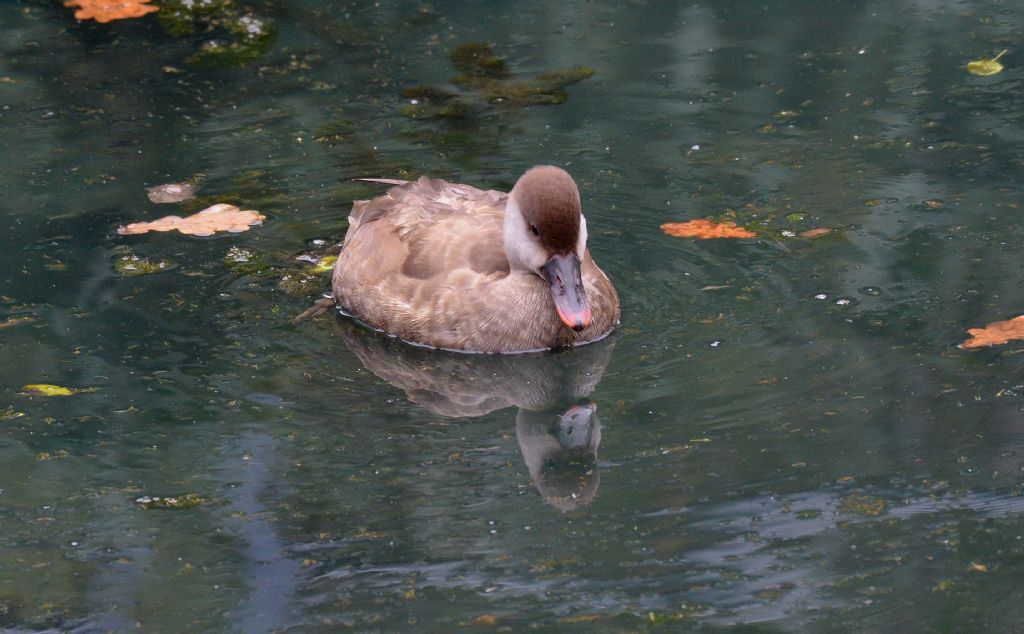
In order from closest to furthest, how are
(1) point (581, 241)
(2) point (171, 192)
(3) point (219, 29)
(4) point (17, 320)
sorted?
(1) point (581, 241) → (4) point (17, 320) → (2) point (171, 192) → (3) point (219, 29)

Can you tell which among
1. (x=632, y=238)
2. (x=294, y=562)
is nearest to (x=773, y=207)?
(x=632, y=238)

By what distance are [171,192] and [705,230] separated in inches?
119

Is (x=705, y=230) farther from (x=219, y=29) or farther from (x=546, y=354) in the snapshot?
(x=219, y=29)

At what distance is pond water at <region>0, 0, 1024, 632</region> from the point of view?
4480 mm

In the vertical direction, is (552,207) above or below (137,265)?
above

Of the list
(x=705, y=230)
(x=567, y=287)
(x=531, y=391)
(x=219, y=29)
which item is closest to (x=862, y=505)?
(x=531, y=391)

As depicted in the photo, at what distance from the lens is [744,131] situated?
834 centimetres

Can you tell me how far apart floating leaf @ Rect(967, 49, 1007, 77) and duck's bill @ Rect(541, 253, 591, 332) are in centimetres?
385

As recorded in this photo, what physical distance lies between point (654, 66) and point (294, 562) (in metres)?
5.68

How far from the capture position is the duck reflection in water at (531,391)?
5.18 m

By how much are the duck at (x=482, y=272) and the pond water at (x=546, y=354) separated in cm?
16

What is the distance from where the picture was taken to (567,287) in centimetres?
629

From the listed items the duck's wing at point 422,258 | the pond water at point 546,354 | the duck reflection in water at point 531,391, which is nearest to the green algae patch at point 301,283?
the pond water at point 546,354

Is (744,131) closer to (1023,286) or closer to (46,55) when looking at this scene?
(1023,286)
